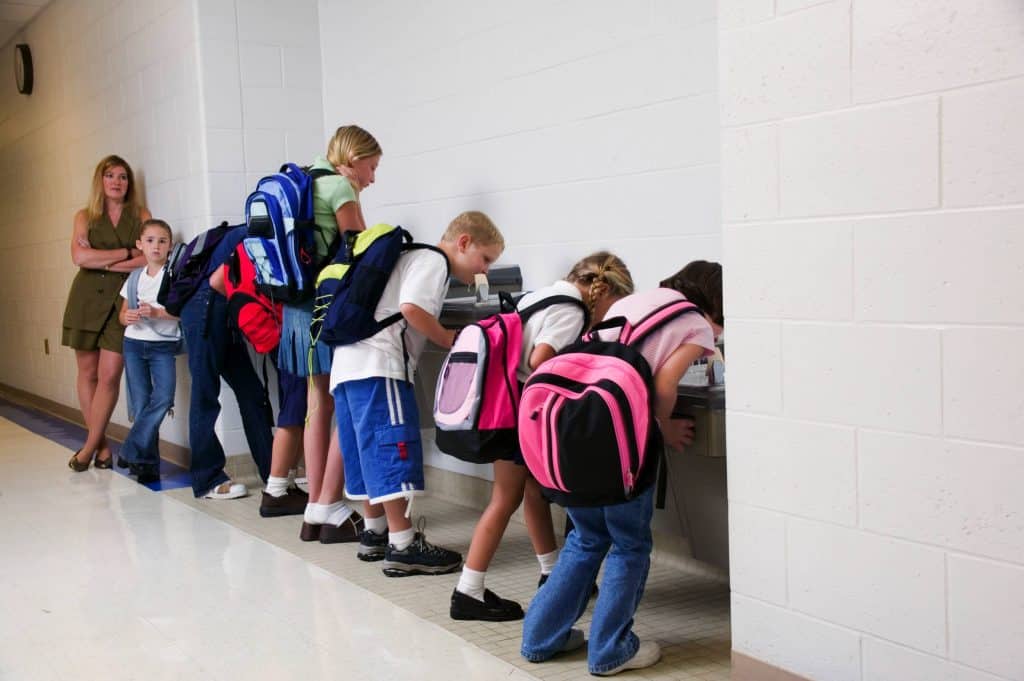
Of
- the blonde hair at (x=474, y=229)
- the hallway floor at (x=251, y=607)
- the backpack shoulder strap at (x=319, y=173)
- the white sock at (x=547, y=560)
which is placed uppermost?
the backpack shoulder strap at (x=319, y=173)

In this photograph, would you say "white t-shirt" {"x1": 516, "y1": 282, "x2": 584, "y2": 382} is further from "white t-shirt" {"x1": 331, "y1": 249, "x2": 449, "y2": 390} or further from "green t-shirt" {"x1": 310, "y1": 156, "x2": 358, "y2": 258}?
"green t-shirt" {"x1": 310, "y1": 156, "x2": 358, "y2": 258}

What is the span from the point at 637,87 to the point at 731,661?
1817 mm

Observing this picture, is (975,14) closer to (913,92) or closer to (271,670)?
(913,92)

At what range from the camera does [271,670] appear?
106 inches

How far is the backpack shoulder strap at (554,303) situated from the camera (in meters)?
2.80

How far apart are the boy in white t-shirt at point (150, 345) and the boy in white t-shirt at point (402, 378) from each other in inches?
79.2

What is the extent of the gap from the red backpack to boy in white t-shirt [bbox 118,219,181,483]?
101 cm

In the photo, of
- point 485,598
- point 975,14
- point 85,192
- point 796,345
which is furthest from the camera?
point 85,192

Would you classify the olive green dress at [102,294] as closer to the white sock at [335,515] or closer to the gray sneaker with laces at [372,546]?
the white sock at [335,515]

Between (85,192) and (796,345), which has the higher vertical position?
(85,192)

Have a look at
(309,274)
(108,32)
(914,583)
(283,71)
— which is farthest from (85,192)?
(914,583)

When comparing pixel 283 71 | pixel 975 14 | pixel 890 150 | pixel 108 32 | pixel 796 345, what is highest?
pixel 108 32

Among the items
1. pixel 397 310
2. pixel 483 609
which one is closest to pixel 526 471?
pixel 483 609

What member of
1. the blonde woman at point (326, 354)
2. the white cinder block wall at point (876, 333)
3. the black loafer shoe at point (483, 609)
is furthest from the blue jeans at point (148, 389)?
the white cinder block wall at point (876, 333)
